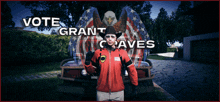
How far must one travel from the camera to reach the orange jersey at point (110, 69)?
172cm

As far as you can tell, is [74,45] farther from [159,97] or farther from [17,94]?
[159,97]

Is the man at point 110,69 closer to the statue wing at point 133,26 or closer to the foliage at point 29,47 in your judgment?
the statue wing at point 133,26

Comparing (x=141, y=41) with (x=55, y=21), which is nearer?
(x=141, y=41)

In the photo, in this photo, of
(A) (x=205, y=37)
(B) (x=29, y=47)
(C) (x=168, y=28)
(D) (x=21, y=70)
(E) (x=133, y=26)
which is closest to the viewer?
(E) (x=133, y=26)

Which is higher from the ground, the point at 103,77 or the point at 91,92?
the point at 103,77

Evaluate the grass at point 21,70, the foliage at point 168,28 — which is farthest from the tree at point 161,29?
the grass at point 21,70

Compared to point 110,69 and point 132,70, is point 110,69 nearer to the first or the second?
point 110,69

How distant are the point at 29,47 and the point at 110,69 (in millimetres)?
9093

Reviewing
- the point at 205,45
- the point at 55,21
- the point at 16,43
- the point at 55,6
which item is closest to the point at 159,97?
the point at 55,21

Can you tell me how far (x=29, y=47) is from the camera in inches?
324

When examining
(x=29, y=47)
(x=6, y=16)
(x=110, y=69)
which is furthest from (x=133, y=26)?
(x=6, y=16)

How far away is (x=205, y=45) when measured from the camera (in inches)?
399

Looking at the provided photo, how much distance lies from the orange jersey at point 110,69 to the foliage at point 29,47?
8.61 metres

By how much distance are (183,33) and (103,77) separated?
29.1m
